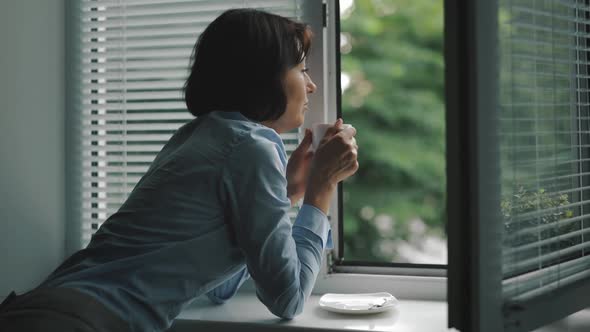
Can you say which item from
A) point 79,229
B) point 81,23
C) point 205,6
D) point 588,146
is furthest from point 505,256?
point 81,23

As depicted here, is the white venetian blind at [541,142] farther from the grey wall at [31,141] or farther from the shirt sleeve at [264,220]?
the grey wall at [31,141]

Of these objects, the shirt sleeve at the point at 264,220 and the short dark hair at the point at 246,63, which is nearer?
the shirt sleeve at the point at 264,220

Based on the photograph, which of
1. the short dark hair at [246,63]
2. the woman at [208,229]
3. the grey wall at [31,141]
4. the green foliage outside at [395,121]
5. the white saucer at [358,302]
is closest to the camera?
the woman at [208,229]

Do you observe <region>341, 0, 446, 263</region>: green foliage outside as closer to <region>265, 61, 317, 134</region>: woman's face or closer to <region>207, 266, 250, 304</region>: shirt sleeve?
<region>207, 266, 250, 304</region>: shirt sleeve

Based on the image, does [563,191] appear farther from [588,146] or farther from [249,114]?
[249,114]

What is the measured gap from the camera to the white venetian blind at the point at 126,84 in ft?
4.80

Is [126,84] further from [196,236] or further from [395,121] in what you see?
[395,121]

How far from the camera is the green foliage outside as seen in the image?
7633 mm

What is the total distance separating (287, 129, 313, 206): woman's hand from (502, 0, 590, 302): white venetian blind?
1.67 feet

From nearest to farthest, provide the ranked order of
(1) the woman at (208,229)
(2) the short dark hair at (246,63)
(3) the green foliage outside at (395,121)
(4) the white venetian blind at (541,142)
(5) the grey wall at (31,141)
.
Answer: (4) the white venetian blind at (541,142), (1) the woman at (208,229), (2) the short dark hair at (246,63), (5) the grey wall at (31,141), (3) the green foliage outside at (395,121)

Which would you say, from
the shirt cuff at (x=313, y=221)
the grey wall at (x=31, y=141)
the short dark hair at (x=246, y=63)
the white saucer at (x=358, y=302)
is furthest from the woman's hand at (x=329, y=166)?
the grey wall at (x=31, y=141)

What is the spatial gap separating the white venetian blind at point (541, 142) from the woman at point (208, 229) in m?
0.38

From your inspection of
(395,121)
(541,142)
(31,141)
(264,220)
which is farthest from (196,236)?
(395,121)

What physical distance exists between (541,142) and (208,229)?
584 millimetres
